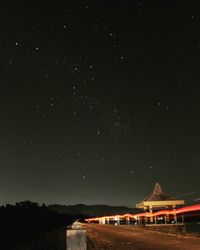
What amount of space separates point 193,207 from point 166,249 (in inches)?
1048

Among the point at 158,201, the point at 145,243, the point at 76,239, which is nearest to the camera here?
the point at 76,239

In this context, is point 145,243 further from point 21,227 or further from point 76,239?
point 21,227

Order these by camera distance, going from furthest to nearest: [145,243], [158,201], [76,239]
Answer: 1. [158,201]
2. [145,243]
3. [76,239]

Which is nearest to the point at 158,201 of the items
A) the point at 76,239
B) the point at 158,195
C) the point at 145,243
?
the point at 158,195

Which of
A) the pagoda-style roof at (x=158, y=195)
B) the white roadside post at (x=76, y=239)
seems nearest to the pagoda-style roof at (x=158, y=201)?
the pagoda-style roof at (x=158, y=195)

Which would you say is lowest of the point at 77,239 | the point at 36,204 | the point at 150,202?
the point at 77,239

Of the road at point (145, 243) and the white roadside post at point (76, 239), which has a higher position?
the road at point (145, 243)

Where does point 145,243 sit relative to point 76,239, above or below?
above

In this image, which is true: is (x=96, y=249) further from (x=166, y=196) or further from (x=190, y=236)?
(x=166, y=196)

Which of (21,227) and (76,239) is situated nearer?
(76,239)

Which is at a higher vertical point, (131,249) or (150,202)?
(150,202)

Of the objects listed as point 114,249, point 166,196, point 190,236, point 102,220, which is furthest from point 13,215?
point 114,249

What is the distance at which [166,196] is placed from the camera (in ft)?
320

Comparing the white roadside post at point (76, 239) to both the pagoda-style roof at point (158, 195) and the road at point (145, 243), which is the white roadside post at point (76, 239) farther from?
the pagoda-style roof at point (158, 195)
